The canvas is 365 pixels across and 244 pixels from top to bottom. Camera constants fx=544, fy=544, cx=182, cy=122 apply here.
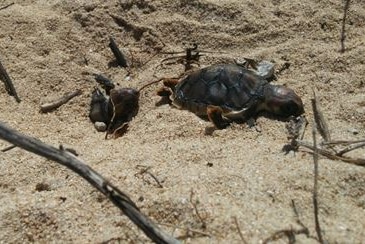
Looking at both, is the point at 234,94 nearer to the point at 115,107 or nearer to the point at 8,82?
the point at 115,107

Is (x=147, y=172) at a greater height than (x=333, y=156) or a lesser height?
lesser

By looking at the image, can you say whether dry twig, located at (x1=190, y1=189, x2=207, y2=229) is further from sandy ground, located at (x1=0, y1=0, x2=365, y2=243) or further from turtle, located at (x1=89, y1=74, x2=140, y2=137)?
turtle, located at (x1=89, y1=74, x2=140, y2=137)

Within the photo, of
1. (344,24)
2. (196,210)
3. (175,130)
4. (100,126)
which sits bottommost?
(100,126)

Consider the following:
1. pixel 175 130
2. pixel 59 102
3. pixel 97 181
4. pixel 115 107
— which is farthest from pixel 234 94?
pixel 97 181

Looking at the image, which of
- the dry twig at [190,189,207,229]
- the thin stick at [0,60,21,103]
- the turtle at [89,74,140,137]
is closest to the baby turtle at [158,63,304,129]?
the turtle at [89,74,140,137]

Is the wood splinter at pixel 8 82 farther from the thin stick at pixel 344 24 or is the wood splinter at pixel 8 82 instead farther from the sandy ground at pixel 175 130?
the thin stick at pixel 344 24

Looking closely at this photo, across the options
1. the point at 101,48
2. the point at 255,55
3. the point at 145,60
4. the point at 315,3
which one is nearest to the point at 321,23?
the point at 315,3

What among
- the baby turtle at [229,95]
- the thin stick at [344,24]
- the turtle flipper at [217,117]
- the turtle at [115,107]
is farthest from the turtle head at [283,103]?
the turtle at [115,107]
